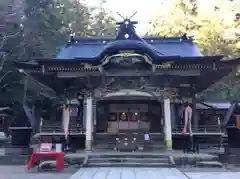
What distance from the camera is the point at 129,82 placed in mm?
15586

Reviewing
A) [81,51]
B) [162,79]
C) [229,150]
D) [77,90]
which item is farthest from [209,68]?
[81,51]

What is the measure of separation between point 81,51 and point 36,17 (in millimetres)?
11030

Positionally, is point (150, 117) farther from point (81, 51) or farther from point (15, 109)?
point (15, 109)

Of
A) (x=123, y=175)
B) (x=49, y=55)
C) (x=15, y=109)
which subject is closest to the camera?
(x=123, y=175)

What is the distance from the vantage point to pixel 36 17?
28.3 metres

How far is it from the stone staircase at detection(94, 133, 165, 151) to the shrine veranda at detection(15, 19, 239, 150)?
11 centimetres

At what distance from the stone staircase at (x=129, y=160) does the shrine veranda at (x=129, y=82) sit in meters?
1.71

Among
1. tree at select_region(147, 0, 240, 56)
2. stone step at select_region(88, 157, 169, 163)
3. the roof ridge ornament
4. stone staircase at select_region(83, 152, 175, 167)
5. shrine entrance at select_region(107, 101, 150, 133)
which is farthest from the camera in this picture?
tree at select_region(147, 0, 240, 56)

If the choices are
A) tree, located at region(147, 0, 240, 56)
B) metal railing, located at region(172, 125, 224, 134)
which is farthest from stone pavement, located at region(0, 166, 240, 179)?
tree, located at region(147, 0, 240, 56)

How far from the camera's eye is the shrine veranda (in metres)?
14.3

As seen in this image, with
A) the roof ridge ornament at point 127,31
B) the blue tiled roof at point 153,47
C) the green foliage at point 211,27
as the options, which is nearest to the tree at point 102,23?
the green foliage at point 211,27

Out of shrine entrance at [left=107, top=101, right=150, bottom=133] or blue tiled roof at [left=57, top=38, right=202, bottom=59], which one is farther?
blue tiled roof at [left=57, top=38, right=202, bottom=59]

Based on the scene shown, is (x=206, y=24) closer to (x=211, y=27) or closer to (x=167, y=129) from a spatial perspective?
(x=211, y=27)

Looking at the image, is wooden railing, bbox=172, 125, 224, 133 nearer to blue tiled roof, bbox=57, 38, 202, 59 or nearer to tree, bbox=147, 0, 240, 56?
blue tiled roof, bbox=57, 38, 202, 59
